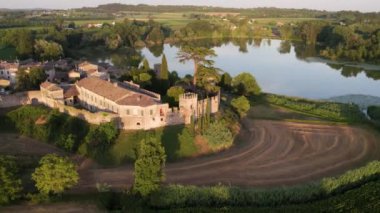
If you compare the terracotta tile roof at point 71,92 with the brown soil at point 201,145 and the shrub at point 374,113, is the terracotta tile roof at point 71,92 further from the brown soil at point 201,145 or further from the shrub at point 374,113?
the shrub at point 374,113

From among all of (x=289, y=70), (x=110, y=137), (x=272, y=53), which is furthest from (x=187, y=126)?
(x=272, y=53)

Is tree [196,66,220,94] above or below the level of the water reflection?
above

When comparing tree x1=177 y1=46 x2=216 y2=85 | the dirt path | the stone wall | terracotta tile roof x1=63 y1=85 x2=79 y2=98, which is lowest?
the dirt path

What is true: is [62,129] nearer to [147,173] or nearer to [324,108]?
[147,173]

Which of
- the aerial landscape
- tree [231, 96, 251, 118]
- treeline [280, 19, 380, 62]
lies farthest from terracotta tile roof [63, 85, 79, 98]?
treeline [280, 19, 380, 62]

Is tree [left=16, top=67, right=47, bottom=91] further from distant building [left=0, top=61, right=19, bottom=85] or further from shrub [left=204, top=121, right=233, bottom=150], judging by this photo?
shrub [left=204, top=121, right=233, bottom=150]

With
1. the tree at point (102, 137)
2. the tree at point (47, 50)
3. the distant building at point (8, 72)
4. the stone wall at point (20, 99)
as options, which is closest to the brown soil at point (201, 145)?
the tree at point (102, 137)

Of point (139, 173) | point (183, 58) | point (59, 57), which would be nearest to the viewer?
point (139, 173)

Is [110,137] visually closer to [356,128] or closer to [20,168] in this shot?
[20,168]
